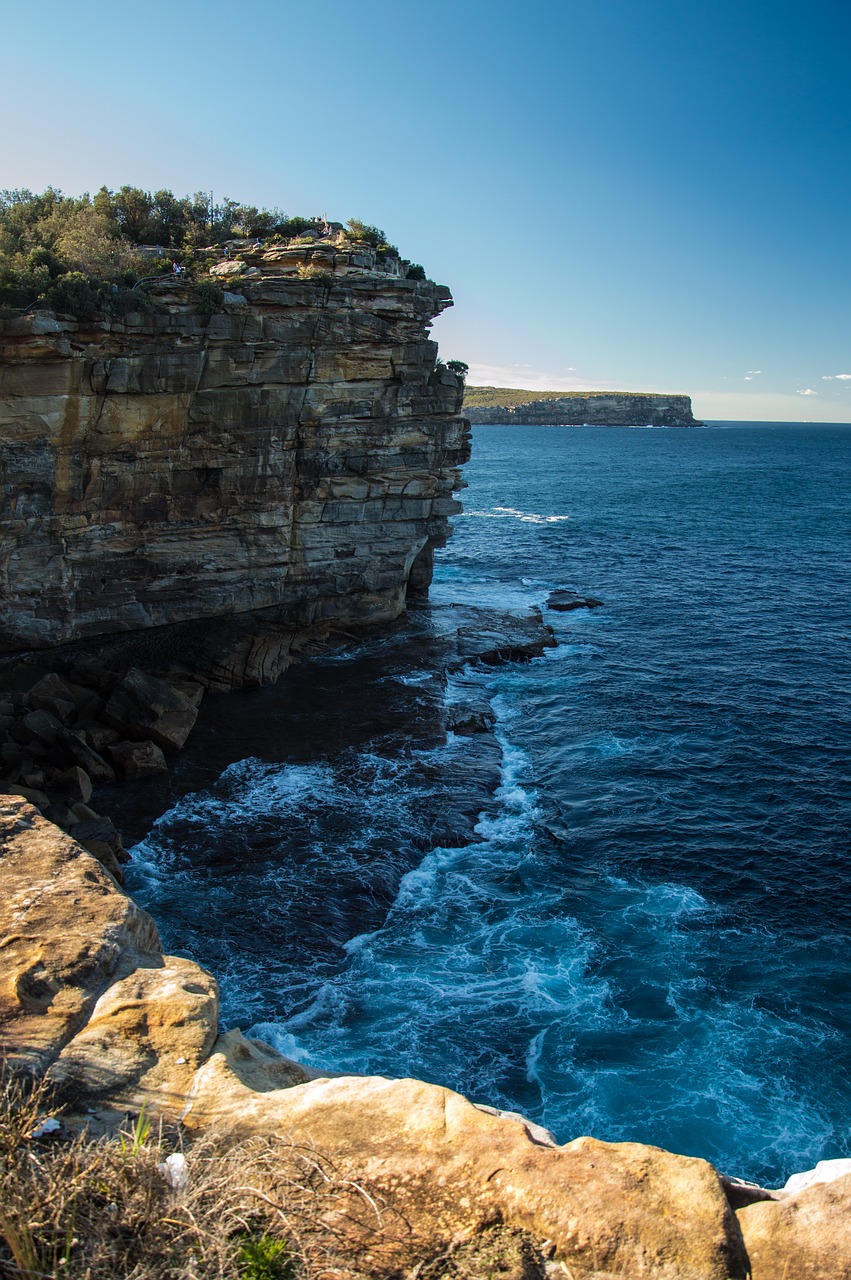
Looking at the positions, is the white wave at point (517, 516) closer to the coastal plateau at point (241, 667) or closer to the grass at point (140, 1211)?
the coastal plateau at point (241, 667)

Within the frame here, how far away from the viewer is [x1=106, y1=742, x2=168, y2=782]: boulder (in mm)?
30188

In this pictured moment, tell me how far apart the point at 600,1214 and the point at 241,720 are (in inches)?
1146

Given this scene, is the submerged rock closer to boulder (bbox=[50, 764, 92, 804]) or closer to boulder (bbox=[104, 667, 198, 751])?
boulder (bbox=[104, 667, 198, 751])

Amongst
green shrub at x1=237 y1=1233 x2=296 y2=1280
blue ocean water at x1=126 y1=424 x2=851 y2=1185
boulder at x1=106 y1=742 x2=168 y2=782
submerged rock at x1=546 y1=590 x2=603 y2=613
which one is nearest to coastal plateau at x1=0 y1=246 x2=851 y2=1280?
boulder at x1=106 y1=742 x2=168 y2=782

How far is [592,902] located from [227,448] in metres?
23.9

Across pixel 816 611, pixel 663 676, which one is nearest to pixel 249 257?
pixel 663 676

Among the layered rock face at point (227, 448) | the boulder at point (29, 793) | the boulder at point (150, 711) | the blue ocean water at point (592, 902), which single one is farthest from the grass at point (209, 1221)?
the layered rock face at point (227, 448)

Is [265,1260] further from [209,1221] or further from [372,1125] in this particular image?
[372,1125]

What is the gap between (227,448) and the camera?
3603cm

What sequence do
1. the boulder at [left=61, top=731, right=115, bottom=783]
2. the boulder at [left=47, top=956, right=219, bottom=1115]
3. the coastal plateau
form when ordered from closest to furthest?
the coastal plateau, the boulder at [left=47, top=956, right=219, bottom=1115], the boulder at [left=61, top=731, right=115, bottom=783]

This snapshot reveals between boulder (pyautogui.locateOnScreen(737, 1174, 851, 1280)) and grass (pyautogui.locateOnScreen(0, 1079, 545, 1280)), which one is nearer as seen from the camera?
grass (pyautogui.locateOnScreen(0, 1079, 545, 1280))

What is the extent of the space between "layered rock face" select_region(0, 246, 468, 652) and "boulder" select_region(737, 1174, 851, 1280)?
1245 inches

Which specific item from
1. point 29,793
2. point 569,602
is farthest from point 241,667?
point 569,602

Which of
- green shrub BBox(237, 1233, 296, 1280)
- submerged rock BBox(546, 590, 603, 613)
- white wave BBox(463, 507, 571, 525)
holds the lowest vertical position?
submerged rock BBox(546, 590, 603, 613)
